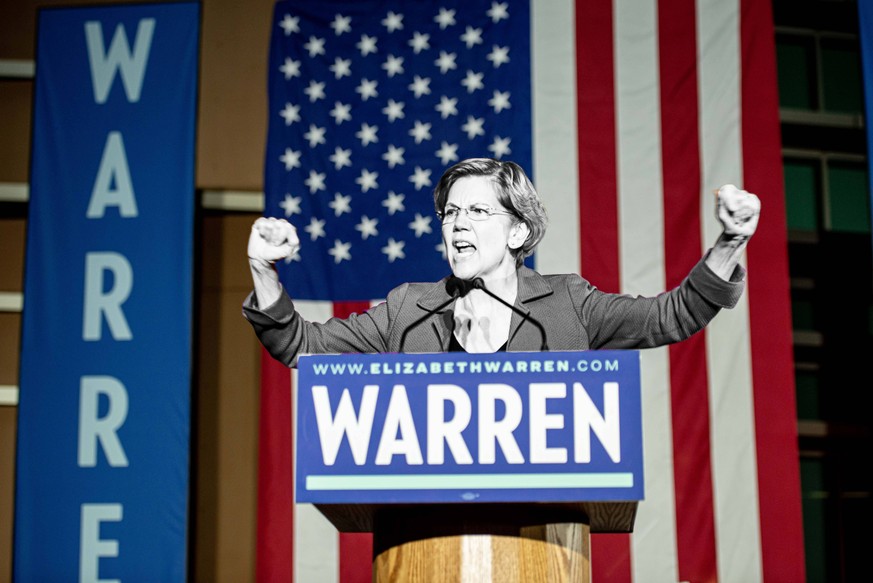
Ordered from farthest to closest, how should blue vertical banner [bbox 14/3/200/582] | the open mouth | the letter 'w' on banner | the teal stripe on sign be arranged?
blue vertical banner [bbox 14/3/200/582], the letter 'w' on banner, the open mouth, the teal stripe on sign

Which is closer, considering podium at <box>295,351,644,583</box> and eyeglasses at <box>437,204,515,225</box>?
podium at <box>295,351,644,583</box>

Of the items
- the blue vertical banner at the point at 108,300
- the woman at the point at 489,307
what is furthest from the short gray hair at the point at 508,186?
the blue vertical banner at the point at 108,300

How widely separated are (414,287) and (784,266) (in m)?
3.46

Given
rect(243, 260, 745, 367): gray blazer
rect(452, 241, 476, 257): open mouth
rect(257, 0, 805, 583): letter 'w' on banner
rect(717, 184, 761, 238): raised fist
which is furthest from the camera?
rect(257, 0, 805, 583): letter 'w' on banner

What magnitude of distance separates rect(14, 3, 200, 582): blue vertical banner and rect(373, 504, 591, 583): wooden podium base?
363 cm

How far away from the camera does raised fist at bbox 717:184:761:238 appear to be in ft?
5.47

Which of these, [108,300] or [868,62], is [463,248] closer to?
[108,300]

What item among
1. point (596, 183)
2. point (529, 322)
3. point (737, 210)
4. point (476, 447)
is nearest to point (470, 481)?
point (476, 447)

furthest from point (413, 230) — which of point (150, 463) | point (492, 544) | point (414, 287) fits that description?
point (492, 544)

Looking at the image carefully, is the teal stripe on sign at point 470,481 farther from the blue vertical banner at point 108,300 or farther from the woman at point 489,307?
the blue vertical banner at point 108,300

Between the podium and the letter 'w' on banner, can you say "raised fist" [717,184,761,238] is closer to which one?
the podium

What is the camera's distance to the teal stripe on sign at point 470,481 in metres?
→ 1.46

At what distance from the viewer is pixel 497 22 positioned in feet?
17.3

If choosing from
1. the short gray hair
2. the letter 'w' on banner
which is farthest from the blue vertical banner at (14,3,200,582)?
the short gray hair
